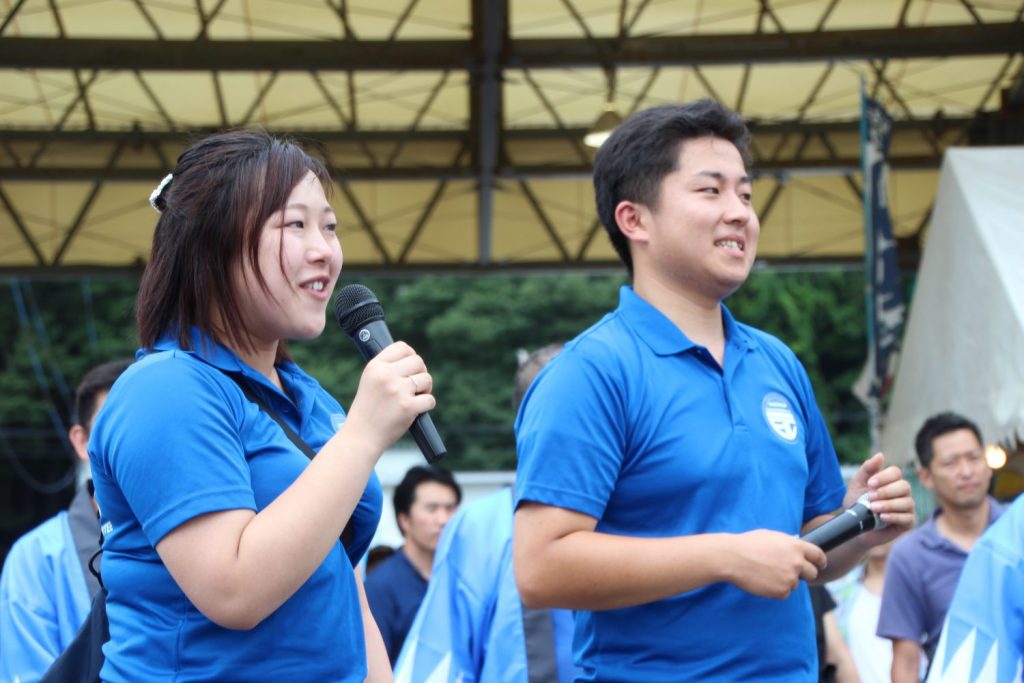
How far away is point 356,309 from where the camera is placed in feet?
7.38

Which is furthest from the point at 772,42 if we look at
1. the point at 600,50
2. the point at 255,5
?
the point at 255,5

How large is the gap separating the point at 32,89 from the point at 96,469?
11679 mm

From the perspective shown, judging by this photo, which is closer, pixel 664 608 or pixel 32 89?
pixel 664 608

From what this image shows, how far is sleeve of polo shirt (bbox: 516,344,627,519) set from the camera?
2.26m

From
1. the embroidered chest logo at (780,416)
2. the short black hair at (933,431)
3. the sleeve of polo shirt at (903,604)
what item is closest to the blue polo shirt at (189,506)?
the embroidered chest logo at (780,416)

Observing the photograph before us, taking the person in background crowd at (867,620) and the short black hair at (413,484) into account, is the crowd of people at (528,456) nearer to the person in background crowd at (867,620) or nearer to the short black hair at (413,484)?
the short black hair at (413,484)

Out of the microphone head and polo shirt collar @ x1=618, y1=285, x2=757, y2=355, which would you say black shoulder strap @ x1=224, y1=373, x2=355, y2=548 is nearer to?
the microphone head

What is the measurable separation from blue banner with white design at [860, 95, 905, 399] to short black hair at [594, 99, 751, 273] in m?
8.16

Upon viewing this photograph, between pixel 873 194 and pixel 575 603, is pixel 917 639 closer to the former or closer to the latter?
pixel 575 603

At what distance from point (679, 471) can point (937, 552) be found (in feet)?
11.6

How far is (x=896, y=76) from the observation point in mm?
12984

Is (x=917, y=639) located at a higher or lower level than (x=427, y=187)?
lower

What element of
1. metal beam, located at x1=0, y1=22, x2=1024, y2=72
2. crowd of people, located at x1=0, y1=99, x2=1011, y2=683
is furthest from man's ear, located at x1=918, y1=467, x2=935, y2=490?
metal beam, located at x1=0, y1=22, x2=1024, y2=72

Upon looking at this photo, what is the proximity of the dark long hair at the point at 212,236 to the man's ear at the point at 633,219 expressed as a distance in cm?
71
